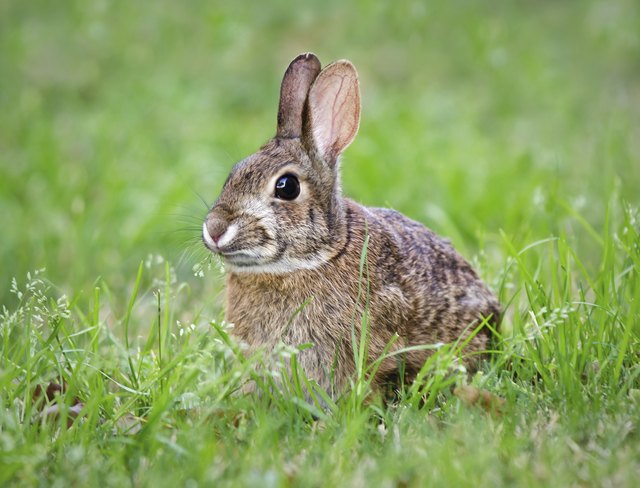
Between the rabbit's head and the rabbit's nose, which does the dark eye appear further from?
the rabbit's nose

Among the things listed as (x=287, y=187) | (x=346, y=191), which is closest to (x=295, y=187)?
(x=287, y=187)

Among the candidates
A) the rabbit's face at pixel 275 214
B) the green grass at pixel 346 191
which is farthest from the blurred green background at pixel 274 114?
the rabbit's face at pixel 275 214

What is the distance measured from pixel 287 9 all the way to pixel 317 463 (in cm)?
836

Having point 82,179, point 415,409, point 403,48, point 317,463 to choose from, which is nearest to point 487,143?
point 403,48

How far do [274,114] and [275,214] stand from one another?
17.4 ft

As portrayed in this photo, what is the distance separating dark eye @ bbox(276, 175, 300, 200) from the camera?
3.41m

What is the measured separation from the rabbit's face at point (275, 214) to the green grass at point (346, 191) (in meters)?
0.34

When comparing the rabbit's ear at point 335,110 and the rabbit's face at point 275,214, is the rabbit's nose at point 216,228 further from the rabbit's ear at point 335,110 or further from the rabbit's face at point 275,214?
the rabbit's ear at point 335,110

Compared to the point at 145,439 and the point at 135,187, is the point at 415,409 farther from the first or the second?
the point at 135,187

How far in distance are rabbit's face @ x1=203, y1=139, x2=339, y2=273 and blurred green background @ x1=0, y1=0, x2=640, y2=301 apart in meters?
0.35

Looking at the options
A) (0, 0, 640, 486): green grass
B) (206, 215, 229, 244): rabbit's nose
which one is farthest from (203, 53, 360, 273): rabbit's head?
(0, 0, 640, 486): green grass

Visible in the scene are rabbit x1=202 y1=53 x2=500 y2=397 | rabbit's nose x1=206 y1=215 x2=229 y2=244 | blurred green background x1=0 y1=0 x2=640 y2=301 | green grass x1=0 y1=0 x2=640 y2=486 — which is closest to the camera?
green grass x1=0 y1=0 x2=640 y2=486

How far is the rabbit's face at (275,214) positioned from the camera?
10.7 ft

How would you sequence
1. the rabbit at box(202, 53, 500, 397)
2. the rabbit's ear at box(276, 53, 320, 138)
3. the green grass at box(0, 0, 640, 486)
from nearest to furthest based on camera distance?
the green grass at box(0, 0, 640, 486) < the rabbit at box(202, 53, 500, 397) < the rabbit's ear at box(276, 53, 320, 138)
